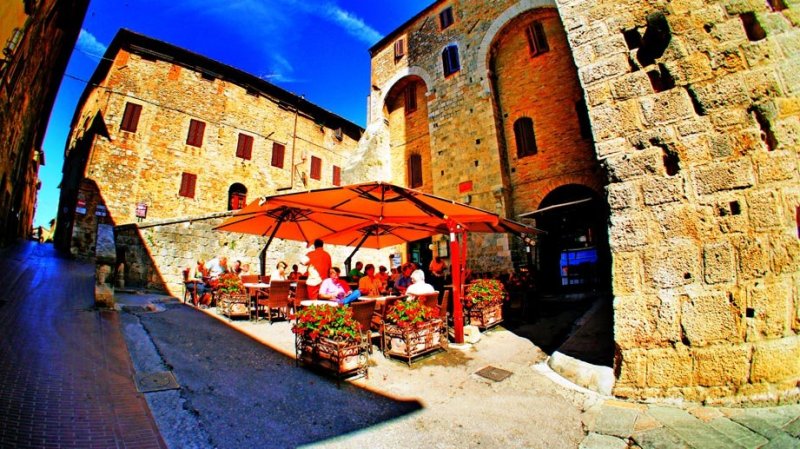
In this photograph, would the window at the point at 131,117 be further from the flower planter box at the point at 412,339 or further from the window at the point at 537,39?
the window at the point at 537,39

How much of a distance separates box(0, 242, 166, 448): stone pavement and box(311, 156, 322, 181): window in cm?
1545

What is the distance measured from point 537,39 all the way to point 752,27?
9.23m

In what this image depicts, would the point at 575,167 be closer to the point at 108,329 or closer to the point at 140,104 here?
the point at 108,329

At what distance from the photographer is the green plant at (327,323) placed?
374 cm

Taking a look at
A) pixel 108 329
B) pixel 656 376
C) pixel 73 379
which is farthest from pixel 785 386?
pixel 108 329

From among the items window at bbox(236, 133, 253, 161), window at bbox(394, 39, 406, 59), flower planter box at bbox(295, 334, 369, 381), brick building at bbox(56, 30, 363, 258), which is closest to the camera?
flower planter box at bbox(295, 334, 369, 381)

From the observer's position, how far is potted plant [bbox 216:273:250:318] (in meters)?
6.49

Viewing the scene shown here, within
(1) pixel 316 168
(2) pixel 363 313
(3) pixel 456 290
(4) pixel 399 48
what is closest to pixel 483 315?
(3) pixel 456 290

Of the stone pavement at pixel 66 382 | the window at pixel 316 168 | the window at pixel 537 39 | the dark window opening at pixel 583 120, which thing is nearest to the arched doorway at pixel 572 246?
the dark window opening at pixel 583 120

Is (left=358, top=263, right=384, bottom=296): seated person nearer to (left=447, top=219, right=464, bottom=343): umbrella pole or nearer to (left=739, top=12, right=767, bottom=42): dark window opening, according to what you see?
(left=447, top=219, right=464, bottom=343): umbrella pole

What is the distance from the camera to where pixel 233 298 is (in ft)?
21.4

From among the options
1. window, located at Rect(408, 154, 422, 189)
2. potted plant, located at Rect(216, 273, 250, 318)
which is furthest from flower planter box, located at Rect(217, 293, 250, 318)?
window, located at Rect(408, 154, 422, 189)

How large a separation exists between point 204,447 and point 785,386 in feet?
15.1

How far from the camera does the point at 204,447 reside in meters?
2.27
